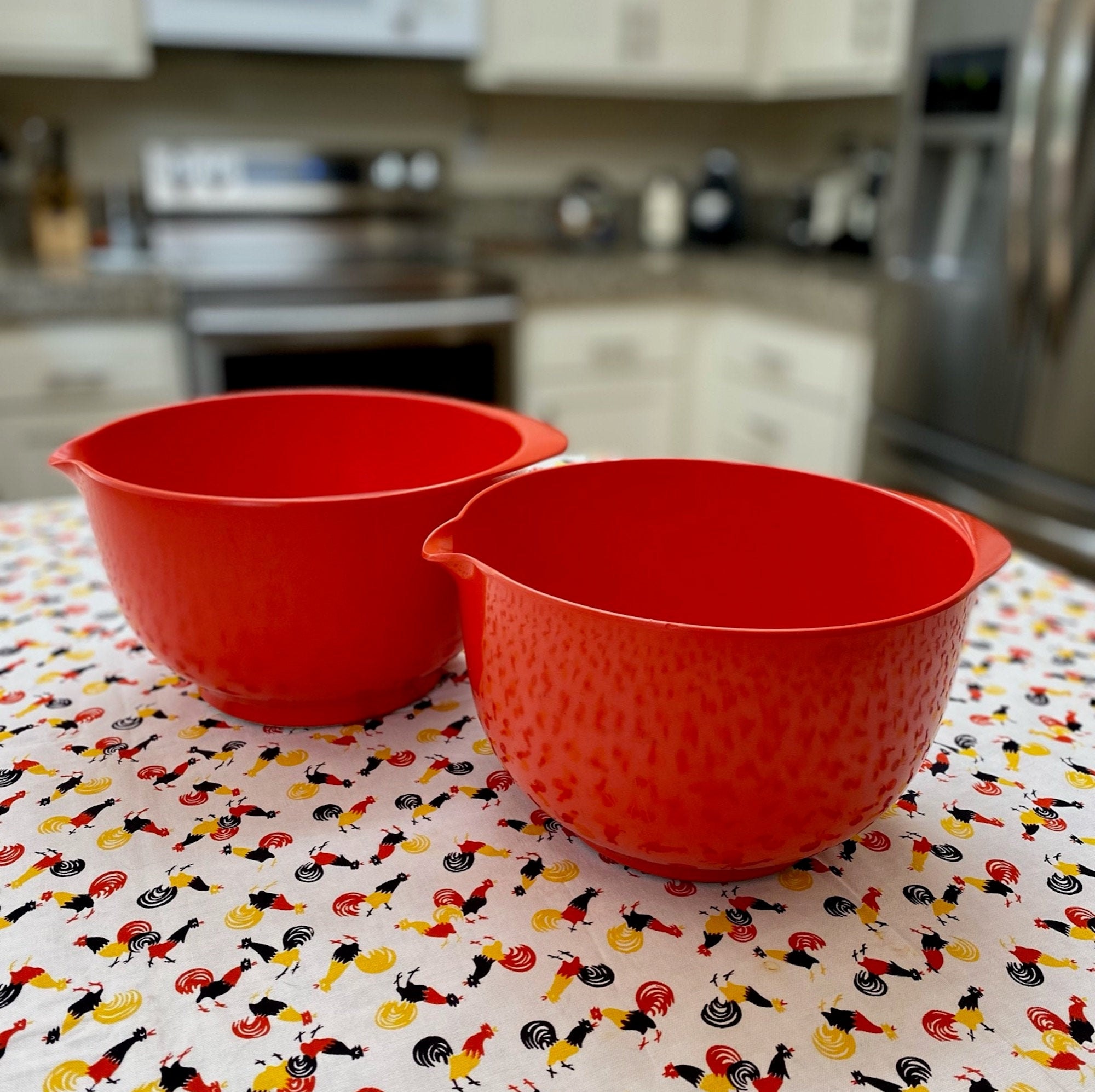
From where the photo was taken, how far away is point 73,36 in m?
2.26

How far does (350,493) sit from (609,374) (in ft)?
6.51

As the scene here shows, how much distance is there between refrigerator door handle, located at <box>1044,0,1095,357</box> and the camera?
1.74 metres

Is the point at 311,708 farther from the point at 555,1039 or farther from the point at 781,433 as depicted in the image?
the point at 781,433

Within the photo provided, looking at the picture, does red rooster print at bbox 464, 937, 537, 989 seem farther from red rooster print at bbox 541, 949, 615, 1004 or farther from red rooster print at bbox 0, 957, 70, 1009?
red rooster print at bbox 0, 957, 70, 1009

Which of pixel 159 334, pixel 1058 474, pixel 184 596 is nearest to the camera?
pixel 184 596

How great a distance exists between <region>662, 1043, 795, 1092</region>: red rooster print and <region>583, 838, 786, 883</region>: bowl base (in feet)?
0.28

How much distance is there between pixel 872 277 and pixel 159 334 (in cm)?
159

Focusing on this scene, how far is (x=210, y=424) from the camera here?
2.33 feet

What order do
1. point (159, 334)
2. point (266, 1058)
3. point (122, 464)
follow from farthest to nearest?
point (159, 334)
point (122, 464)
point (266, 1058)

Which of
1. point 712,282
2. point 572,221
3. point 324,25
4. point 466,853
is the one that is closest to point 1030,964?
point 466,853

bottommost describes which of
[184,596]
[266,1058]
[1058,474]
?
[1058,474]

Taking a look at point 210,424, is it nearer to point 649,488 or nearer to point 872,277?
point 649,488

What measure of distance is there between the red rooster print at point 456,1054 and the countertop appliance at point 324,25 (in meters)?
2.48

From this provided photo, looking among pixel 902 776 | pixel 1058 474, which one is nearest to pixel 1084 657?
pixel 902 776
